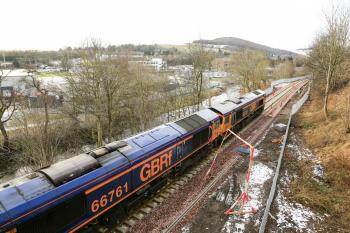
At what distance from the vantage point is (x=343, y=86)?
34156 millimetres

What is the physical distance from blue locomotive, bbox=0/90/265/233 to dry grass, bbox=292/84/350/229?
7585mm

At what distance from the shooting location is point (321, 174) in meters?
15.4

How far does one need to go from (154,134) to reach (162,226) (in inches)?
205

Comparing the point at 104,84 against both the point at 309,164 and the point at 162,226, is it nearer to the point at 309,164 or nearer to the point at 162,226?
the point at 162,226

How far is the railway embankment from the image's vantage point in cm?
1169

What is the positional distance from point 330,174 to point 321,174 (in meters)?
0.55

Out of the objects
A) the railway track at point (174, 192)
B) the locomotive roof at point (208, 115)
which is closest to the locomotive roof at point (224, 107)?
the locomotive roof at point (208, 115)

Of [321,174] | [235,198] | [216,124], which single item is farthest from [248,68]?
[235,198]

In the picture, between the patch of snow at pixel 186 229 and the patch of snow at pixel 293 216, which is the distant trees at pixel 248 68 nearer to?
the patch of snow at pixel 293 216

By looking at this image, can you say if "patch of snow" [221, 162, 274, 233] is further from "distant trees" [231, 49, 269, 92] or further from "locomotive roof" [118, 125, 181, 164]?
"distant trees" [231, 49, 269, 92]

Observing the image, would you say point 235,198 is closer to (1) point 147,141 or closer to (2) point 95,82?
(1) point 147,141

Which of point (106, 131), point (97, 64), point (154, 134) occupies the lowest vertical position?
point (106, 131)

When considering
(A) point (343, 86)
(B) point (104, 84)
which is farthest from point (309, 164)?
(A) point (343, 86)

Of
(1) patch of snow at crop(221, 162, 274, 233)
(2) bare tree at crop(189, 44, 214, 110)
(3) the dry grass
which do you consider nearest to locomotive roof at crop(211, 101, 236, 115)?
(1) patch of snow at crop(221, 162, 274, 233)
